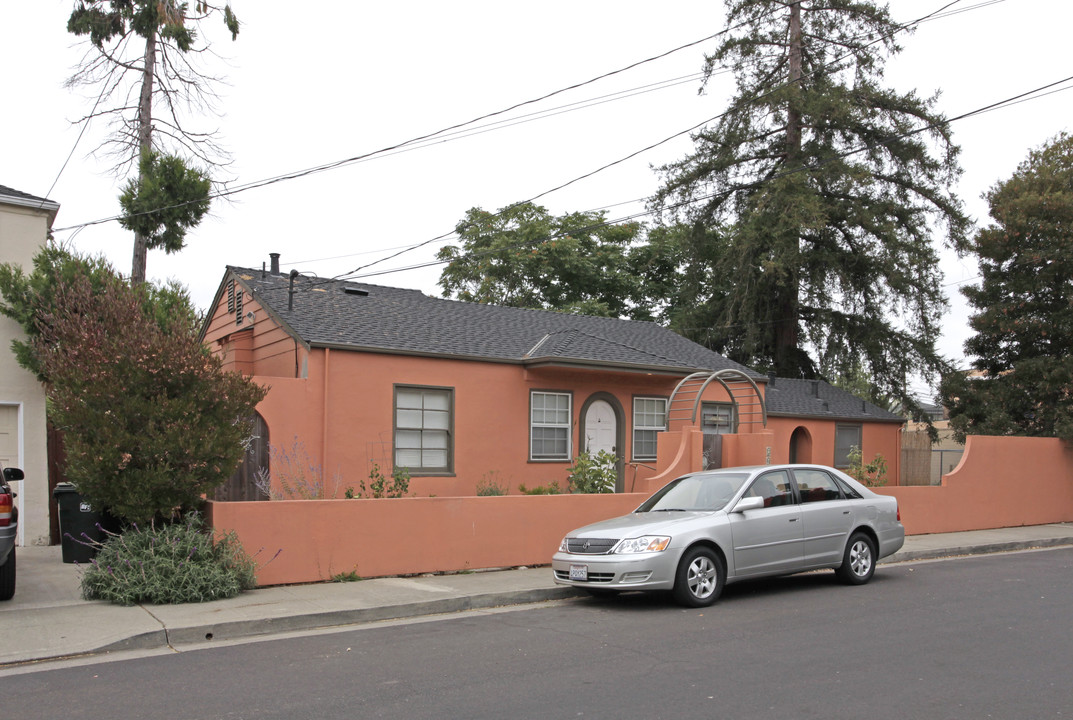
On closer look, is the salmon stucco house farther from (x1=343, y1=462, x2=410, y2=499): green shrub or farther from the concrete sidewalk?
the concrete sidewalk

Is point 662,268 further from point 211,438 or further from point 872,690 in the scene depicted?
point 872,690

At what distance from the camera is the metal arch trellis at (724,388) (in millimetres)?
16594

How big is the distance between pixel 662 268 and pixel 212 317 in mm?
23481

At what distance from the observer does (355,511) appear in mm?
10984

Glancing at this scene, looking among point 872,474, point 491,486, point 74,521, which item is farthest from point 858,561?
point 74,521

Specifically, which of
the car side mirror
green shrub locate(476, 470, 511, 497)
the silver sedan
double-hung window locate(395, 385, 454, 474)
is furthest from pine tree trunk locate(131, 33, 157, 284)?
the car side mirror

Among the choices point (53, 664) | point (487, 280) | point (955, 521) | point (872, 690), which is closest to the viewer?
point (872, 690)

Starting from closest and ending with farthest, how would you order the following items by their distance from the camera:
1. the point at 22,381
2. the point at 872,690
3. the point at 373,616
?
the point at 872,690, the point at 373,616, the point at 22,381

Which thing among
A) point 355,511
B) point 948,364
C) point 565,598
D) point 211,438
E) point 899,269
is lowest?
point 565,598

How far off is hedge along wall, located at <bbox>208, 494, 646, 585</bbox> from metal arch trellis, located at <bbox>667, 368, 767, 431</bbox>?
4.29m

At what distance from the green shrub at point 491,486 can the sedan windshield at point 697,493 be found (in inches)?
215

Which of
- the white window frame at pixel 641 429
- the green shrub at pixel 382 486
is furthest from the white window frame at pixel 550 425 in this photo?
the green shrub at pixel 382 486

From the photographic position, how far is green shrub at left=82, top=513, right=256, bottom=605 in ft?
30.5

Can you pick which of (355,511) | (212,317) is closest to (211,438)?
(355,511)
